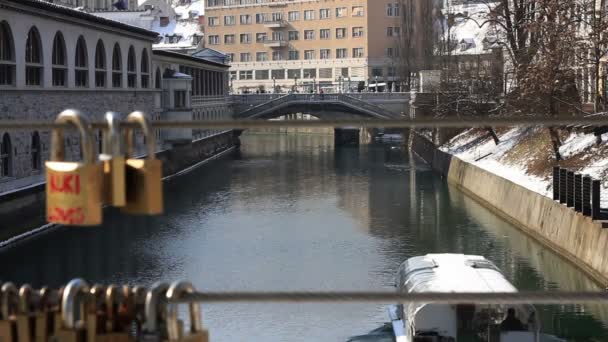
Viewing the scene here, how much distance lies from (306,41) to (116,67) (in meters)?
40.4

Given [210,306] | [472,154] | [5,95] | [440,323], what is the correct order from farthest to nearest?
[472,154] → [5,95] → [210,306] → [440,323]

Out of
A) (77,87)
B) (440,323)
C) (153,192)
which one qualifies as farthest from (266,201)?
(153,192)

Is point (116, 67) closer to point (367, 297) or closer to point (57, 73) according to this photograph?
point (57, 73)

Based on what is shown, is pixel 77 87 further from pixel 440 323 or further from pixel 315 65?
pixel 315 65

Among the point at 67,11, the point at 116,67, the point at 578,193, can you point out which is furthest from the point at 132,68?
the point at 578,193

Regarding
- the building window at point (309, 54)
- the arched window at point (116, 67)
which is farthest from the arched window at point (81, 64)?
the building window at point (309, 54)

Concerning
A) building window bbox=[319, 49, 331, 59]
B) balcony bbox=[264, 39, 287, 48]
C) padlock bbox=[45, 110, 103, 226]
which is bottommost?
padlock bbox=[45, 110, 103, 226]

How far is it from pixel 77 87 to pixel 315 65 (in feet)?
150

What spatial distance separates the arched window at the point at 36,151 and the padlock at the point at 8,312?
23.6 m

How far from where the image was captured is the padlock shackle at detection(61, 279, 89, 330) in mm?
2434

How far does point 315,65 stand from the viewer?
74062mm

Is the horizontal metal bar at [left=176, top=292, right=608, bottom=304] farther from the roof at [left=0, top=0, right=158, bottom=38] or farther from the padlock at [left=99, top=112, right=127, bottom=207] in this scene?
the roof at [left=0, top=0, right=158, bottom=38]

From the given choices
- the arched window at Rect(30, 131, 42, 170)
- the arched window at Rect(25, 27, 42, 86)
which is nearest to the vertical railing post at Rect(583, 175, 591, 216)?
the arched window at Rect(30, 131, 42, 170)

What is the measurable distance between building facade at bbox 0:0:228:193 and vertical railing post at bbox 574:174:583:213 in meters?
12.1
